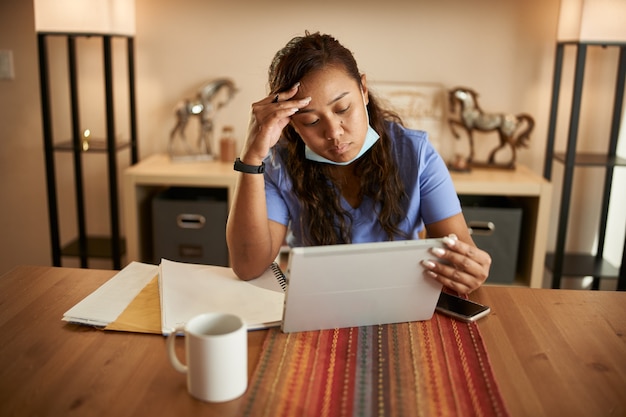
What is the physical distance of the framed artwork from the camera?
8.87 feet

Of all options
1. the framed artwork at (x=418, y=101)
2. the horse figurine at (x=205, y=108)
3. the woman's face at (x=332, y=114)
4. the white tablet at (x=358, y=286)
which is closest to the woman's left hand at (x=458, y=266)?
the white tablet at (x=358, y=286)

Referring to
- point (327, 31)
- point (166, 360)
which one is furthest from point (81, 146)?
point (166, 360)

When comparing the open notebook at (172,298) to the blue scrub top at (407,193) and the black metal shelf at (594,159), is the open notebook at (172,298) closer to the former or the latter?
the blue scrub top at (407,193)

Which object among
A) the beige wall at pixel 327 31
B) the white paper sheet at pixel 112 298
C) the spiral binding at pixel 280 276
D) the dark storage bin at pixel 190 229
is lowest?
the dark storage bin at pixel 190 229

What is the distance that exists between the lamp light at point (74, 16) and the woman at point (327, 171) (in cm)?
118

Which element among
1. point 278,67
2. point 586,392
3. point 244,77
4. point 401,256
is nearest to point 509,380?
point 586,392

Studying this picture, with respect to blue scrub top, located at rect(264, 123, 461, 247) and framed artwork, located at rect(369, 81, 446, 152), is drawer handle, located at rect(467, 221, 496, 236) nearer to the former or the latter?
framed artwork, located at rect(369, 81, 446, 152)

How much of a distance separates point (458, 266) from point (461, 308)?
0.10 m

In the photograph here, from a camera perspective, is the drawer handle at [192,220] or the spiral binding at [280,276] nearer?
the spiral binding at [280,276]

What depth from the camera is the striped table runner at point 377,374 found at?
883 millimetres

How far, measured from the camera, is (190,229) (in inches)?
99.9

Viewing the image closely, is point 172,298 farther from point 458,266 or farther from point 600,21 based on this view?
point 600,21

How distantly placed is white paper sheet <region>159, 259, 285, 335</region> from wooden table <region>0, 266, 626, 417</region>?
52mm

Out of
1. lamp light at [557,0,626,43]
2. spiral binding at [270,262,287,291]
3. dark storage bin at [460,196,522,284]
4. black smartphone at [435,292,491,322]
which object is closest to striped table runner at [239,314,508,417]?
black smartphone at [435,292,491,322]
